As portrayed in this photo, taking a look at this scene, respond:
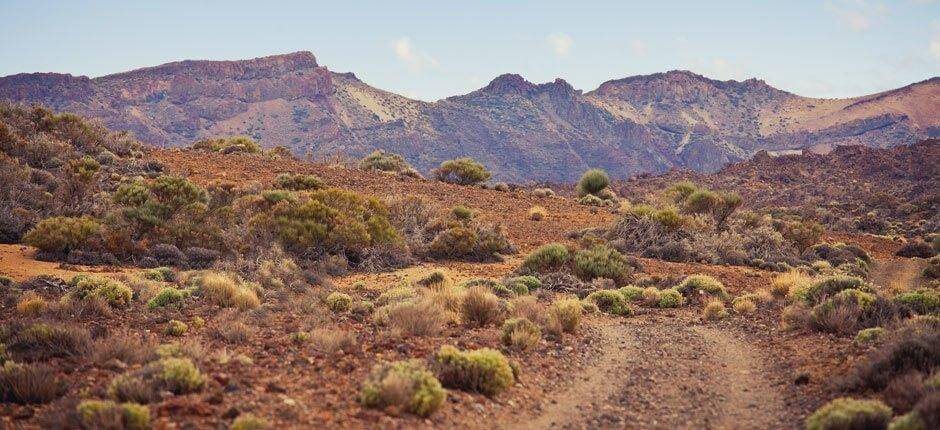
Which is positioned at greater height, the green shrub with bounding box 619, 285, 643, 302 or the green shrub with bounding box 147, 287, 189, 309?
the green shrub with bounding box 147, 287, 189, 309

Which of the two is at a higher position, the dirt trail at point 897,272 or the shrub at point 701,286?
the shrub at point 701,286

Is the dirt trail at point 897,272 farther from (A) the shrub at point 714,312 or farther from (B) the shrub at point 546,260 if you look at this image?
(B) the shrub at point 546,260

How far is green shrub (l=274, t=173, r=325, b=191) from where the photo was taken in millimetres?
26969

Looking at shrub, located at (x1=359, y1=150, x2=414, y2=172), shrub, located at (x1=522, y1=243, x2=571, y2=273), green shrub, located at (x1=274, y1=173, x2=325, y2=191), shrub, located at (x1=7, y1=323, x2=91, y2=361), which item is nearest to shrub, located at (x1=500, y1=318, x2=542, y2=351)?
shrub, located at (x1=7, y1=323, x2=91, y2=361)

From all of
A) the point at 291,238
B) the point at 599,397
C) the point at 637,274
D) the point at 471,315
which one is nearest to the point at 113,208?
the point at 291,238

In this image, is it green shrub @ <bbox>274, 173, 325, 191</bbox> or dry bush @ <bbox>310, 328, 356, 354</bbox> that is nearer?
dry bush @ <bbox>310, 328, 356, 354</bbox>

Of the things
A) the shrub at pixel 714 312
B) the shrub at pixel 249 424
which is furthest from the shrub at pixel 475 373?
the shrub at pixel 714 312

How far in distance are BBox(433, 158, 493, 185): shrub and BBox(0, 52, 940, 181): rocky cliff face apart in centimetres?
7248

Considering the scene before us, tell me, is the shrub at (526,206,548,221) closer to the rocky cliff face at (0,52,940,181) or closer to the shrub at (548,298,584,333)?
the shrub at (548,298,584,333)

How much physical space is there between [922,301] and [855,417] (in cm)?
708

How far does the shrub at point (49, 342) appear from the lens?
325 inches

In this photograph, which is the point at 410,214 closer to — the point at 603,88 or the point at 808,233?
the point at 808,233

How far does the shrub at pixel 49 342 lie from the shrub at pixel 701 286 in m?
12.4

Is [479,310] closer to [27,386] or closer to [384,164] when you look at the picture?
[27,386]
